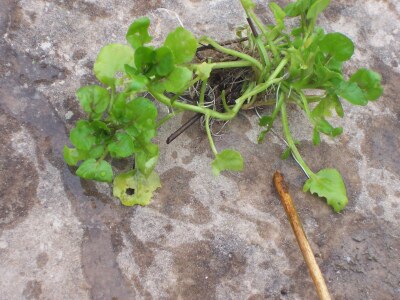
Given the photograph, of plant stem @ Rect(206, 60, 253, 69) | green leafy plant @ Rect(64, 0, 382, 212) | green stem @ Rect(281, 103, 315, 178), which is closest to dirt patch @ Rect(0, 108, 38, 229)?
green leafy plant @ Rect(64, 0, 382, 212)

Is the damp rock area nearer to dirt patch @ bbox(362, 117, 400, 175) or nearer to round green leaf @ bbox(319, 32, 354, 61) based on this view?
dirt patch @ bbox(362, 117, 400, 175)

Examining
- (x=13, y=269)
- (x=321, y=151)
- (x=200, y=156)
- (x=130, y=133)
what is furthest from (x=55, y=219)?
(x=321, y=151)

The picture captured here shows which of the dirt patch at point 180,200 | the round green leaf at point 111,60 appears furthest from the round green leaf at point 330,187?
the round green leaf at point 111,60

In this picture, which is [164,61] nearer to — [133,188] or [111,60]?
[111,60]

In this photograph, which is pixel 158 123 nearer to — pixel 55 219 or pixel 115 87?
pixel 115 87

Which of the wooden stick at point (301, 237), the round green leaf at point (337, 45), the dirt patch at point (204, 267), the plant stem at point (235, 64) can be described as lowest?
the dirt patch at point (204, 267)

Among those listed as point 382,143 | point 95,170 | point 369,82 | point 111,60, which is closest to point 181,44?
point 111,60

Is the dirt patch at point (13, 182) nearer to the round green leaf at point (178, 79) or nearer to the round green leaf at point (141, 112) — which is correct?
the round green leaf at point (141, 112)
